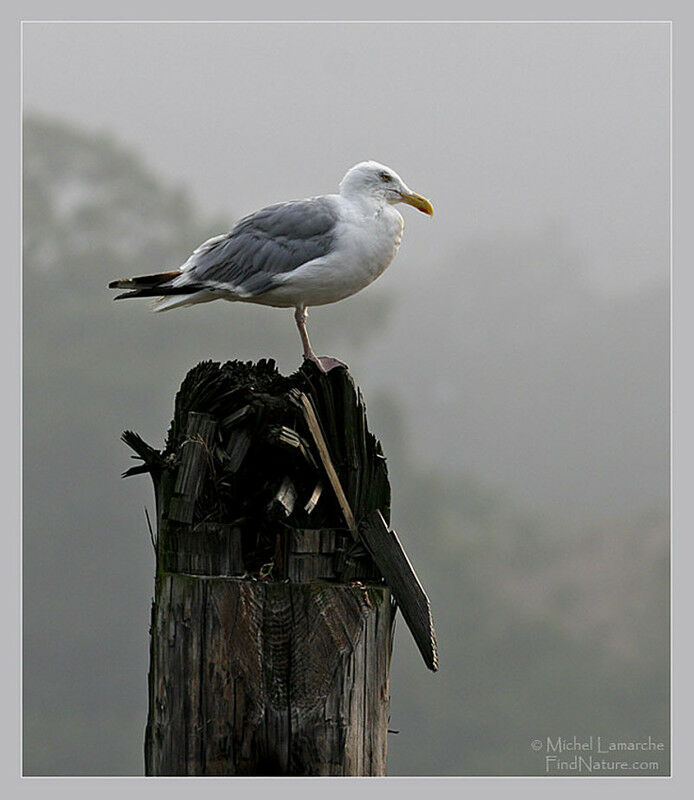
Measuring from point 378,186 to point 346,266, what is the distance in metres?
0.48

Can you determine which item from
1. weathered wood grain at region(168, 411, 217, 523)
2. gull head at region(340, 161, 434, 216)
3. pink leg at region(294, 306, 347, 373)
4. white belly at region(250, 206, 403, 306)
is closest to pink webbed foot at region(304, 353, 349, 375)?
pink leg at region(294, 306, 347, 373)

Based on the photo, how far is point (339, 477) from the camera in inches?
167

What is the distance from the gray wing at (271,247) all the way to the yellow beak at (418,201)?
0.36 metres

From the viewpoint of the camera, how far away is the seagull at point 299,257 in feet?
15.9

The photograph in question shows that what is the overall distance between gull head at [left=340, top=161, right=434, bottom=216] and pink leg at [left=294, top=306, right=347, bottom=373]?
0.60 meters

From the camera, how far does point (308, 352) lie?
4.82 meters

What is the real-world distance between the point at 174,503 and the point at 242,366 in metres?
0.65

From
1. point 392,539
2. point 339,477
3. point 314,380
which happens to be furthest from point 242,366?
point 392,539

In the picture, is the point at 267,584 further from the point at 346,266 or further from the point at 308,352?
the point at 346,266

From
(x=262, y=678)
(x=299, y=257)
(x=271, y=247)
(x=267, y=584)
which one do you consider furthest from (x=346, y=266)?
(x=262, y=678)

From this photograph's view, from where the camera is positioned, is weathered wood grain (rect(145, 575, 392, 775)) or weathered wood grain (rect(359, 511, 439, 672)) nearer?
weathered wood grain (rect(145, 575, 392, 775))

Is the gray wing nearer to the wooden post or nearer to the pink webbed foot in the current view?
the pink webbed foot

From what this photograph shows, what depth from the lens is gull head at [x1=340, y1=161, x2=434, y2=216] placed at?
5.04 metres

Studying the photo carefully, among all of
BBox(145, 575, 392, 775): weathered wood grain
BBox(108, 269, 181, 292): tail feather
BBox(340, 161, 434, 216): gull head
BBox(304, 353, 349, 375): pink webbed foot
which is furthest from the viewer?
BBox(340, 161, 434, 216): gull head
